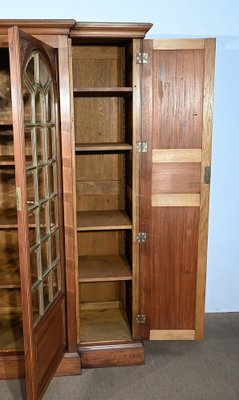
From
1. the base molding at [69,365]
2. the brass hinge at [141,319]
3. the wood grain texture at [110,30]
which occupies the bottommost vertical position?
the base molding at [69,365]

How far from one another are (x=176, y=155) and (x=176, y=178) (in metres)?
0.13

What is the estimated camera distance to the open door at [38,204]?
4.93 ft

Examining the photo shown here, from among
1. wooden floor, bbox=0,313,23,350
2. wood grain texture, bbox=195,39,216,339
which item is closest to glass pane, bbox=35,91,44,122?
wood grain texture, bbox=195,39,216,339

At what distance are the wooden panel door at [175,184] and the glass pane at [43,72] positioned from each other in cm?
51

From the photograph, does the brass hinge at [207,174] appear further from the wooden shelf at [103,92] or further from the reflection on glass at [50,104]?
the reflection on glass at [50,104]

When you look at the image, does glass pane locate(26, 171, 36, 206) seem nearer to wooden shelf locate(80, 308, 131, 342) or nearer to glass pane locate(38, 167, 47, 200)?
glass pane locate(38, 167, 47, 200)

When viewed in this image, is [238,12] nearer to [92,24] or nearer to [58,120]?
[92,24]

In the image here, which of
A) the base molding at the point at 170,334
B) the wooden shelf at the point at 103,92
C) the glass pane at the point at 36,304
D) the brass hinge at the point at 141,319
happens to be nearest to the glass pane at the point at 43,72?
the wooden shelf at the point at 103,92

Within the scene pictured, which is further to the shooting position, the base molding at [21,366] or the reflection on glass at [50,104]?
the base molding at [21,366]

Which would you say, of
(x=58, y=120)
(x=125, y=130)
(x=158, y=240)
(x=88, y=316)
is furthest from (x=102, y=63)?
(x=88, y=316)

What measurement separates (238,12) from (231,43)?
0.59 ft

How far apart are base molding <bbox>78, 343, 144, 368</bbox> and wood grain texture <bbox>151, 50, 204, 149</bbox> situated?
1.11 meters

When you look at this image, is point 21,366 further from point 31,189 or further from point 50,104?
→ point 50,104

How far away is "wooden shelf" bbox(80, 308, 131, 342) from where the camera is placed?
224 cm
